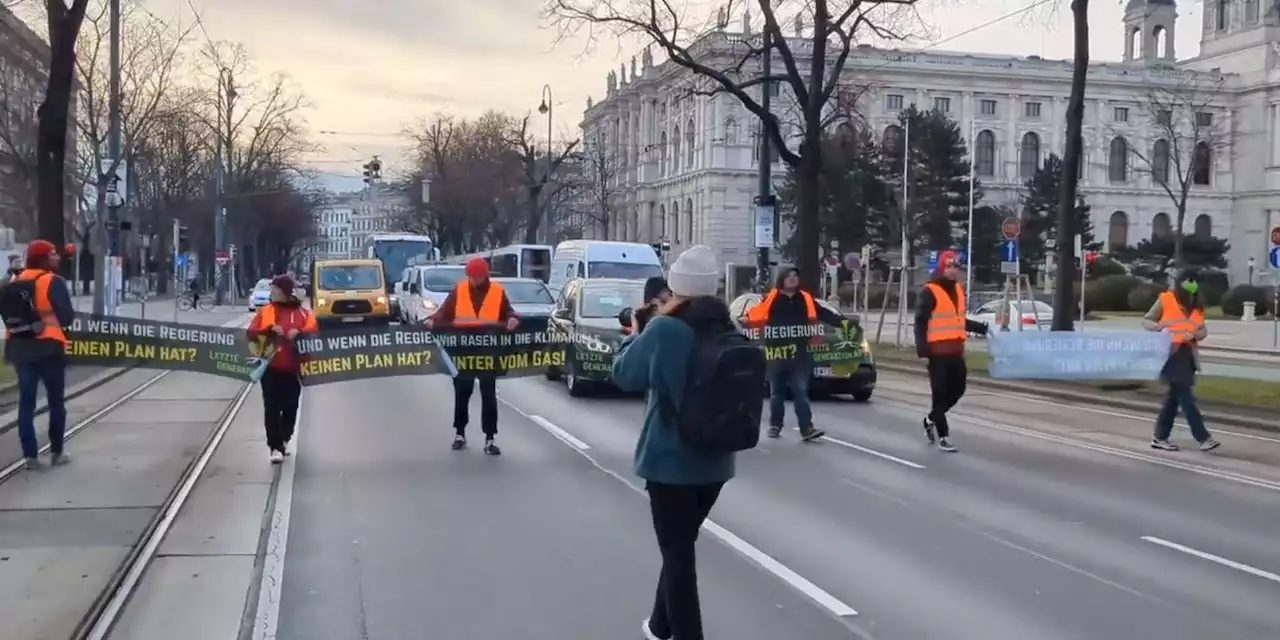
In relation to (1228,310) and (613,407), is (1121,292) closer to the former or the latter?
(1228,310)

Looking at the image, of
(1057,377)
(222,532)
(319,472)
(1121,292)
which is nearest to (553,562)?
(222,532)

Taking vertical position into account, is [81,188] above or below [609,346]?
above

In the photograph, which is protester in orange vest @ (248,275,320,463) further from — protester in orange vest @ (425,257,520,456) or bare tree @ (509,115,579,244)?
bare tree @ (509,115,579,244)

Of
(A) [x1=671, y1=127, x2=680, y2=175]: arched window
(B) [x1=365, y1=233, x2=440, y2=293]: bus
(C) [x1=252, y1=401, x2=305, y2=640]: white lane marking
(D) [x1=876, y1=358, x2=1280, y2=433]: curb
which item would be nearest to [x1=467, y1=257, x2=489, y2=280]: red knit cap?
(C) [x1=252, y1=401, x2=305, y2=640]: white lane marking

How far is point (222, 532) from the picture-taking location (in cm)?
931

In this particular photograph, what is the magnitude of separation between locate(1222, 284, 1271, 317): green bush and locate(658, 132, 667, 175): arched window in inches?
1888

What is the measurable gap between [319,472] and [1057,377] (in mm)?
9766

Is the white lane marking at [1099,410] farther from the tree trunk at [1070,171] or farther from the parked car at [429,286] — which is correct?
the parked car at [429,286]

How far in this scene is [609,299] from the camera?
20.3 m

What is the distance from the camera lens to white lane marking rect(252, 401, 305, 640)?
6977 mm

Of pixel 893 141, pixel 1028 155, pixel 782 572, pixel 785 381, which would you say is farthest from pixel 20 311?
pixel 1028 155

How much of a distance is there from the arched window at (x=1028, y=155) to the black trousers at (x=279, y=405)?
3831 inches

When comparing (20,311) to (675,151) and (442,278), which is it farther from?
(675,151)

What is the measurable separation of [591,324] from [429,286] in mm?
17281
